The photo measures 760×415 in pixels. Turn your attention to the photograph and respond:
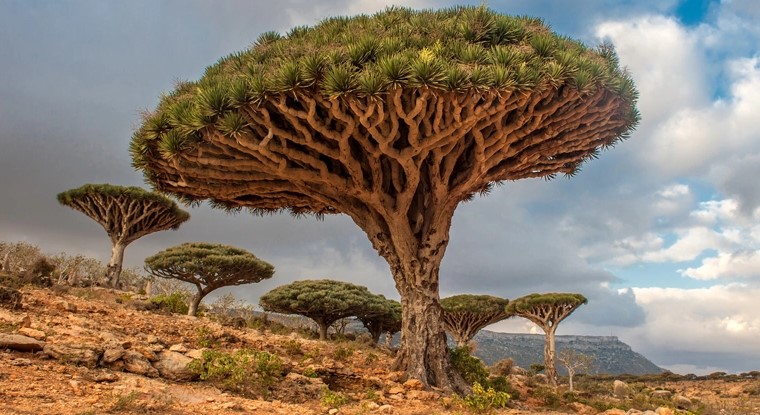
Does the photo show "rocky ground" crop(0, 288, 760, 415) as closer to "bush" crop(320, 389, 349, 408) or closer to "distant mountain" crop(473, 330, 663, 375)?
"bush" crop(320, 389, 349, 408)

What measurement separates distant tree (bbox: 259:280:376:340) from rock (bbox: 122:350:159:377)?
73.9ft

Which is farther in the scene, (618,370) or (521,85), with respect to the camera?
(618,370)

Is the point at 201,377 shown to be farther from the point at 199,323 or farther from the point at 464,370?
the point at 199,323

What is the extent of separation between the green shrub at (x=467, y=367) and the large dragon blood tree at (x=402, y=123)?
0.66m

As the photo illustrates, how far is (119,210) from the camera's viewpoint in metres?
28.2

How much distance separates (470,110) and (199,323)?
993 cm

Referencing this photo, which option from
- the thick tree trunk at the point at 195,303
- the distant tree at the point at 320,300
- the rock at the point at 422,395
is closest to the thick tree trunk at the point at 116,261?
the thick tree trunk at the point at 195,303

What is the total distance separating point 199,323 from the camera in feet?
47.6

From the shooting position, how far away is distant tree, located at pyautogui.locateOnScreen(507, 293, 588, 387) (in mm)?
30500

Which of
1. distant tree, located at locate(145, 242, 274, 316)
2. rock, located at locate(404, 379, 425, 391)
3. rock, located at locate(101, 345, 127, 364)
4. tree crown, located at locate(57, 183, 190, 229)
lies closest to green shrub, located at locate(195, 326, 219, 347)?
rock, located at locate(101, 345, 127, 364)

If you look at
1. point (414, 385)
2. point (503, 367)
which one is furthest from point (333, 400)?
point (503, 367)

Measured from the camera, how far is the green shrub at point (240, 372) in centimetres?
822

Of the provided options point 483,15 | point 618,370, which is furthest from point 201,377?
point 618,370

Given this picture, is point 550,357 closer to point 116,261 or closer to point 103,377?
point 116,261
